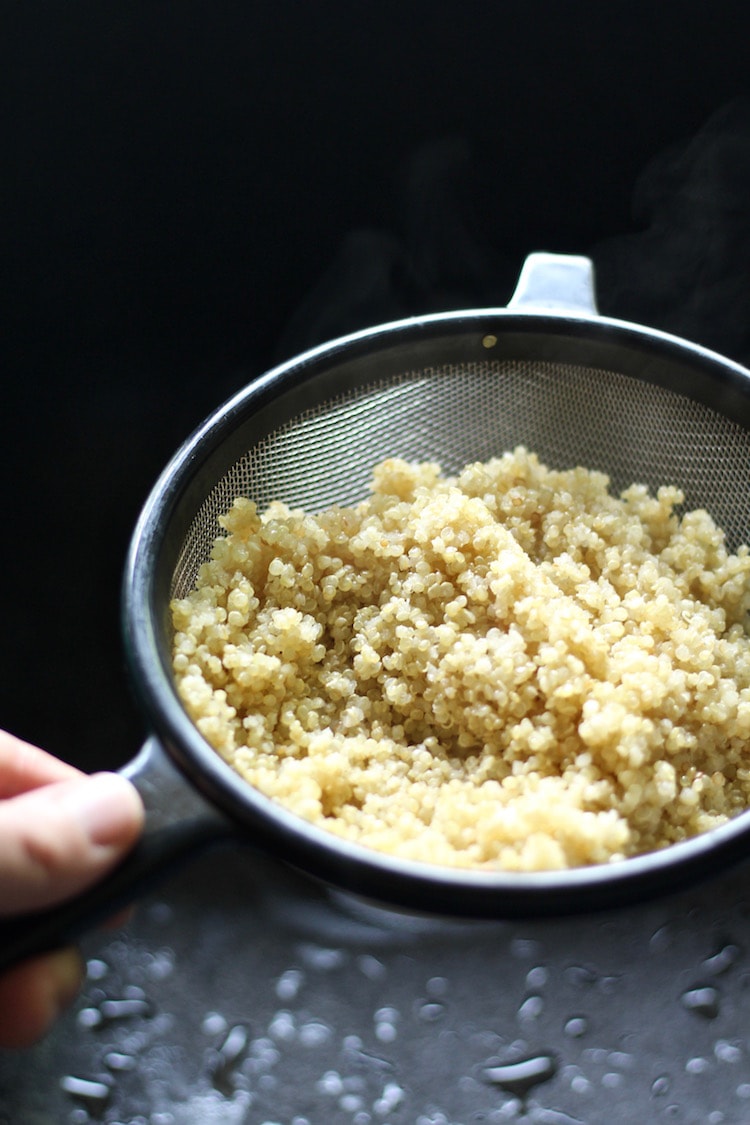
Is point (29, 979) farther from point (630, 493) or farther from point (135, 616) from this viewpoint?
point (630, 493)

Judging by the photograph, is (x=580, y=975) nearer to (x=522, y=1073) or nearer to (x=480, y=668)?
(x=522, y=1073)

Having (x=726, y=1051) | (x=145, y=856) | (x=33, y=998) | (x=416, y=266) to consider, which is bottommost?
(x=726, y=1051)

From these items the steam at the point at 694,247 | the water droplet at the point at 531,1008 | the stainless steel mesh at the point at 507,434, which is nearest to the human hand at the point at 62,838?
the stainless steel mesh at the point at 507,434

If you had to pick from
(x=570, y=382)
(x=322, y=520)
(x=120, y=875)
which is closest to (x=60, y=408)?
(x=322, y=520)

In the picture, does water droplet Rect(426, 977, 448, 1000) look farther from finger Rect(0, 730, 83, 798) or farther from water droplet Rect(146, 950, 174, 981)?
finger Rect(0, 730, 83, 798)

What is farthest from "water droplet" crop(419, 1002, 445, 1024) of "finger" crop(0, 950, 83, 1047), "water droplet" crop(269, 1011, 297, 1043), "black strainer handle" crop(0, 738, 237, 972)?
"black strainer handle" crop(0, 738, 237, 972)

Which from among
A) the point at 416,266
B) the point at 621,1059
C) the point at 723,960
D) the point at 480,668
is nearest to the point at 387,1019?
the point at 621,1059

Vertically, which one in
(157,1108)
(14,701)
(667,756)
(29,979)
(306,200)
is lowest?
(157,1108)
